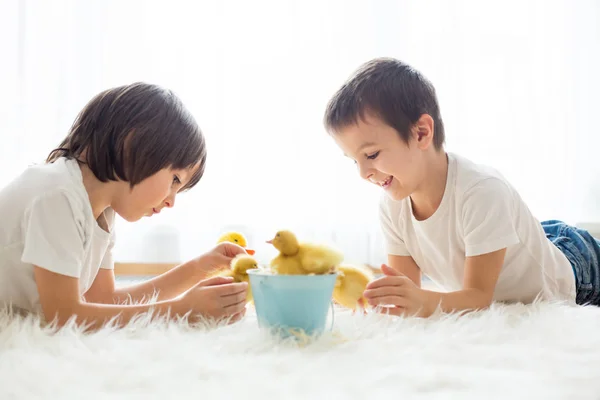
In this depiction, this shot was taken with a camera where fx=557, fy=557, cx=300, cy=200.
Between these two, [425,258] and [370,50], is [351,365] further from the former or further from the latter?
[370,50]

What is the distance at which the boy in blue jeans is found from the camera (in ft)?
3.74

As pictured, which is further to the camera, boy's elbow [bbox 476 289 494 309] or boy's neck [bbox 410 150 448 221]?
boy's neck [bbox 410 150 448 221]

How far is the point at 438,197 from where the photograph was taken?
1.29 metres

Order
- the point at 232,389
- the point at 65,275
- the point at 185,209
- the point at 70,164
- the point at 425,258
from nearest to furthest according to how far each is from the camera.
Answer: the point at 232,389 → the point at 65,275 → the point at 70,164 → the point at 425,258 → the point at 185,209

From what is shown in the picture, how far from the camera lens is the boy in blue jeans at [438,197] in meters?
1.14

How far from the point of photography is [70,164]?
1.03 metres

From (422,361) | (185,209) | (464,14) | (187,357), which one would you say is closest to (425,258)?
(422,361)

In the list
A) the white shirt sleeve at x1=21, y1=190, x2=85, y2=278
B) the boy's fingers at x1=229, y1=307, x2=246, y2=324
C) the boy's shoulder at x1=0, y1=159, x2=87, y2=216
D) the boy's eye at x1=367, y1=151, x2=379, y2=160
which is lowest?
the boy's fingers at x1=229, y1=307, x2=246, y2=324

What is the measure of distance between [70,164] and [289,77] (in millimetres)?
1179

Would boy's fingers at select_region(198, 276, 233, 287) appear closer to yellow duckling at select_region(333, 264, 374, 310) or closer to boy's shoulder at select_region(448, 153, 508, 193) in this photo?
yellow duckling at select_region(333, 264, 374, 310)

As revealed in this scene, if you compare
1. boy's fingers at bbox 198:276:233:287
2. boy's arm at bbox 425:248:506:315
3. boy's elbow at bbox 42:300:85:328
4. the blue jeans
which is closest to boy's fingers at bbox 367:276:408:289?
boy's arm at bbox 425:248:506:315

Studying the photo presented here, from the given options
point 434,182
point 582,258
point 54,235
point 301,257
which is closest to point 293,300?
point 301,257

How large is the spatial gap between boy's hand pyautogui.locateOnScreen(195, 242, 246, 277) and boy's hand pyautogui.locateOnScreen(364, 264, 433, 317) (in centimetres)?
37

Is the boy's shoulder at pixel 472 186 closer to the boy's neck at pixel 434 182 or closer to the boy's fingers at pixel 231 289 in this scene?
the boy's neck at pixel 434 182
